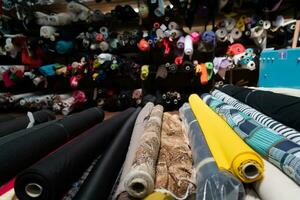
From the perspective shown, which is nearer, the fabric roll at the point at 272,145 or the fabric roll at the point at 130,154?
the fabric roll at the point at 272,145

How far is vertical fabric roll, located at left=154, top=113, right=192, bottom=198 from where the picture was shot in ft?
2.28

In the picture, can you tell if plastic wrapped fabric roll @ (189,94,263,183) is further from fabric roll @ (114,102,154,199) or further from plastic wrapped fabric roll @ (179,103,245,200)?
fabric roll @ (114,102,154,199)

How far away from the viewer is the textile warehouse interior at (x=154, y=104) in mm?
630

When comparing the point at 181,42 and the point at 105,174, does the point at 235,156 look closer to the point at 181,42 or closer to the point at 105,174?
the point at 105,174

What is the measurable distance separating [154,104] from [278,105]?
1.76 m

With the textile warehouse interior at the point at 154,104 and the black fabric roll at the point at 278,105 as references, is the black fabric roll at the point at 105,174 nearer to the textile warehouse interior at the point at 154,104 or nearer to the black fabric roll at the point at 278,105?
the textile warehouse interior at the point at 154,104

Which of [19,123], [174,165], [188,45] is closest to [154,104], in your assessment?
[188,45]

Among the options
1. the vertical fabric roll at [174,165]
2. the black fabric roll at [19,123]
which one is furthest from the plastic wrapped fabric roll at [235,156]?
the black fabric roll at [19,123]

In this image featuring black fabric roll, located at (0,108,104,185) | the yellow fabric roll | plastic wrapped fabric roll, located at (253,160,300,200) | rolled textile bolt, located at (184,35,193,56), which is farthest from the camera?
rolled textile bolt, located at (184,35,193,56)

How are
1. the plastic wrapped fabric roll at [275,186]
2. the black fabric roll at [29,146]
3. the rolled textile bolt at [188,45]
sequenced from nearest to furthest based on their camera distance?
the plastic wrapped fabric roll at [275,186], the black fabric roll at [29,146], the rolled textile bolt at [188,45]

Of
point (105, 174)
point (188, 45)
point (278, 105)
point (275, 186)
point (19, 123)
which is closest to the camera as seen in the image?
point (275, 186)

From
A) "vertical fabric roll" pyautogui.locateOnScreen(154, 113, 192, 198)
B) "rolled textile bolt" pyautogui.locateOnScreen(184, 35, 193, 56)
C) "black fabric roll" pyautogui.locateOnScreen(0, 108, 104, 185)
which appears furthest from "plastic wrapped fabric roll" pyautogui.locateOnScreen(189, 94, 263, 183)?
"rolled textile bolt" pyautogui.locateOnScreen(184, 35, 193, 56)

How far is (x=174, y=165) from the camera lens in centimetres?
82

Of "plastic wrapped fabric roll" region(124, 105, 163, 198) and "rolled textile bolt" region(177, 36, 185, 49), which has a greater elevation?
"rolled textile bolt" region(177, 36, 185, 49)
